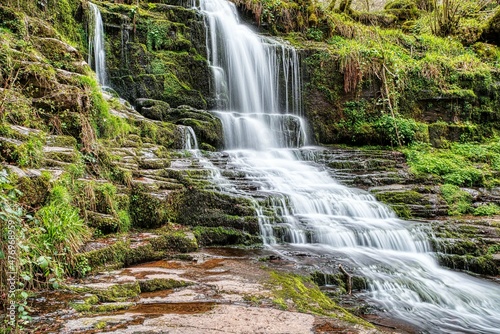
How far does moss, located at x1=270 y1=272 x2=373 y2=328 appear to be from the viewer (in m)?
3.49

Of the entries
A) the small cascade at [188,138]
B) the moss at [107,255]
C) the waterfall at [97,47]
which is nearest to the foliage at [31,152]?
the moss at [107,255]

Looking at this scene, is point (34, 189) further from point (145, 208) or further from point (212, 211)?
point (212, 211)

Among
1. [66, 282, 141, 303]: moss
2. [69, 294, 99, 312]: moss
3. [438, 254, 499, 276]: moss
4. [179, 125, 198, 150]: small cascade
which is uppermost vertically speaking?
[179, 125, 198, 150]: small cascade

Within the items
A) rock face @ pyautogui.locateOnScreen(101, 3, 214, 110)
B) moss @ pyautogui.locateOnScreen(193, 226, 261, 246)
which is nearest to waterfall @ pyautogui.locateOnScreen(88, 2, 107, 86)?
rock face @ pyautogui.locateOnScreen(101, 3, 214, 110)

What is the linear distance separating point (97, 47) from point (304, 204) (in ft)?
29.3

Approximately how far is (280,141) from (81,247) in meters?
9.85

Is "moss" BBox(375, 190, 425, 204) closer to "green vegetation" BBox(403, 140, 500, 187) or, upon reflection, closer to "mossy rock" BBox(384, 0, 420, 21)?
"green vegetation" BBox(403, 140, 500, 187)

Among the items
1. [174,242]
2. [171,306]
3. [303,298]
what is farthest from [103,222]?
[303,298]

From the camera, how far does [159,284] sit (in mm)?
3855

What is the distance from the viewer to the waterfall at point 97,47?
37.0 ft

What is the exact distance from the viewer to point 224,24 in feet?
47.3

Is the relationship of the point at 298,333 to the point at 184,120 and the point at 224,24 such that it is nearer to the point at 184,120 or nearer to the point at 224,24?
the point at 184,120

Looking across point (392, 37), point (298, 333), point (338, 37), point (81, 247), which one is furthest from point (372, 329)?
point (392, 37)

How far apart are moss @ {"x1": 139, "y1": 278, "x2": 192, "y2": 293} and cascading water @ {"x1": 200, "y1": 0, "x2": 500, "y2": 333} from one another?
2824 mm
